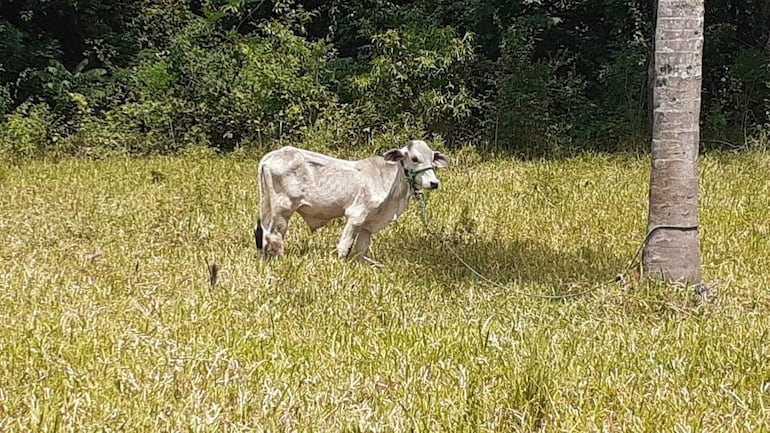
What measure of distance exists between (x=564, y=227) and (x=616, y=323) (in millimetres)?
2888

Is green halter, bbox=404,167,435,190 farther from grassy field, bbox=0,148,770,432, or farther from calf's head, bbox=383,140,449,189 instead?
grassy field, bbox=0,148,770,432

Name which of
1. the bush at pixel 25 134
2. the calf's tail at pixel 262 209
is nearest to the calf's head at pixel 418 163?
the calf's tail at pixel 262 209

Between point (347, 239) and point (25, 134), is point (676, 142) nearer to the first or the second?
point (347, 239)

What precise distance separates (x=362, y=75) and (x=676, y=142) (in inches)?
373

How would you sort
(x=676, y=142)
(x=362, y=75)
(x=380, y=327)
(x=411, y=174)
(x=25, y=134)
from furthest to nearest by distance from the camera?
(x=362, y=75)
(x=25, y=134)
(x=411, y=174)
(x=676, y=142)
(x=380, y=327)

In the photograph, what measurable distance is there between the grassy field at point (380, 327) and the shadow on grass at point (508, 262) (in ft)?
0.09

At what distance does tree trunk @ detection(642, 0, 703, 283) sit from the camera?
17.6ft

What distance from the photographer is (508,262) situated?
6.59 meters

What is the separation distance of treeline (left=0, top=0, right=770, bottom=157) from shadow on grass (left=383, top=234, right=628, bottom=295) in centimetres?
618

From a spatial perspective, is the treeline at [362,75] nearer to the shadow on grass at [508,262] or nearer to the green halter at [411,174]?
the shadow on grass at [508,262]

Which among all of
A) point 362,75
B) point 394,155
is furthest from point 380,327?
point 362,75

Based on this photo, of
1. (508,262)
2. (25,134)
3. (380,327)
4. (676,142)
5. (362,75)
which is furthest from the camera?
(362,75)

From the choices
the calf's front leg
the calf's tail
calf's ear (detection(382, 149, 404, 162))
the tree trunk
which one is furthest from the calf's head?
the tree trunk

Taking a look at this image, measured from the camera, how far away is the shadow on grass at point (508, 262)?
6.04 meters
